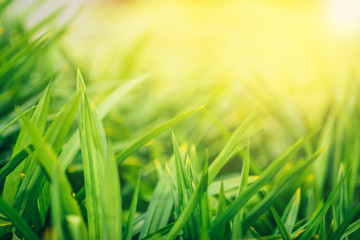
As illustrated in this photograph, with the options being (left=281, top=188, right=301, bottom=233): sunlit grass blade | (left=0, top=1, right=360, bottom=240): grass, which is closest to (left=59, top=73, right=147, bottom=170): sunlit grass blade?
(left=0, top=1, right=360, bottom=240): grass

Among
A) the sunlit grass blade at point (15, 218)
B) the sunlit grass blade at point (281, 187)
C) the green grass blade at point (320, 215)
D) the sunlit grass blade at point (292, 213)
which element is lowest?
the sunlit grass blade at point (292, 213)

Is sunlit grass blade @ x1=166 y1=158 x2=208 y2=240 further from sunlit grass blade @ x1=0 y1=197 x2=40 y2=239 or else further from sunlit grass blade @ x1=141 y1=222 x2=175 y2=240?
sunlit grass blade @ x1=0 y1=197 x2=40 y2=239

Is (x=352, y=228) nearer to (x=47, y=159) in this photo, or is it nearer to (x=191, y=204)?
(x=191, y=204)

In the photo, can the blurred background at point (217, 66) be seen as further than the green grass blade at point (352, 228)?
Yes

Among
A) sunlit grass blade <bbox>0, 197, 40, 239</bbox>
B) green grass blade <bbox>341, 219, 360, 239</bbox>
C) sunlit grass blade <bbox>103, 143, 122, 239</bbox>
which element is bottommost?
green grass blade <bbox>341, 219, 360, 239</bbox>

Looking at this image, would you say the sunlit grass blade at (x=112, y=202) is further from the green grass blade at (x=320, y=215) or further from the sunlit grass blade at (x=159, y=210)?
the green grass blade at (x=320, y=215)

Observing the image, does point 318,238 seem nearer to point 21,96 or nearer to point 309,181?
point 309,181

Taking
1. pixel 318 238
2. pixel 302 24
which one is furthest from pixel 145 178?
pixel 302 24

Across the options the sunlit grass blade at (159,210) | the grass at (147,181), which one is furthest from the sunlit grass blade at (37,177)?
the sunlit grass blade at (159,210)

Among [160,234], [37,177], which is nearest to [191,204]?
[160,234]
